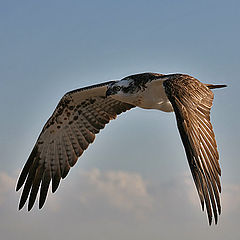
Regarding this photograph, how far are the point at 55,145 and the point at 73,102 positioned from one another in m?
0.97

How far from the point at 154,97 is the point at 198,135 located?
2.62m

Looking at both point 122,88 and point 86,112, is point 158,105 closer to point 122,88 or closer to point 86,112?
point 122,88

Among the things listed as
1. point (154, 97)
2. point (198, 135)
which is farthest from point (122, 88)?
point (198, 135)

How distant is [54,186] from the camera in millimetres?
10914

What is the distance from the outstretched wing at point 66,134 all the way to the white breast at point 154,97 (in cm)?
114

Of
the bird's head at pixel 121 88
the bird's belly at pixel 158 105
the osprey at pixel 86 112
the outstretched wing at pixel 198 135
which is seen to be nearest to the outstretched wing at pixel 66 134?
the osprey at pixel 86 112

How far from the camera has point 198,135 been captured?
24.2ft

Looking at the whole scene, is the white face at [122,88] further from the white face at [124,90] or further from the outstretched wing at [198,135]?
the outstretched wing at [198,135]

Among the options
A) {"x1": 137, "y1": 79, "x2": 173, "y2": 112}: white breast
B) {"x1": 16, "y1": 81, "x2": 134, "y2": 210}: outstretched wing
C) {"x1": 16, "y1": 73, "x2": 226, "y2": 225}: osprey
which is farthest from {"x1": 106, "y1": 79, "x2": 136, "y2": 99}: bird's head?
{"x1": 16, "y1": 81, "x2": 134, "y2": 210}: outstretched wing

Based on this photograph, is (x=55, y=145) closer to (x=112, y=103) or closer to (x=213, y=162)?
(x=112, y=103)

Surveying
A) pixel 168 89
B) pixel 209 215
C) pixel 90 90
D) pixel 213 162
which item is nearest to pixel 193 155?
pixel 213 162

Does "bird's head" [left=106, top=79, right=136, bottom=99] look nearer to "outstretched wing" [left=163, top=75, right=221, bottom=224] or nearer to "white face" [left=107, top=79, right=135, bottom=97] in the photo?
"white face" [left=107, top=79, right=135, bottom=97]

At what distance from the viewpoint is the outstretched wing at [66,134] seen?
11.0 metres

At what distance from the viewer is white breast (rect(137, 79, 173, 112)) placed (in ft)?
31.8
